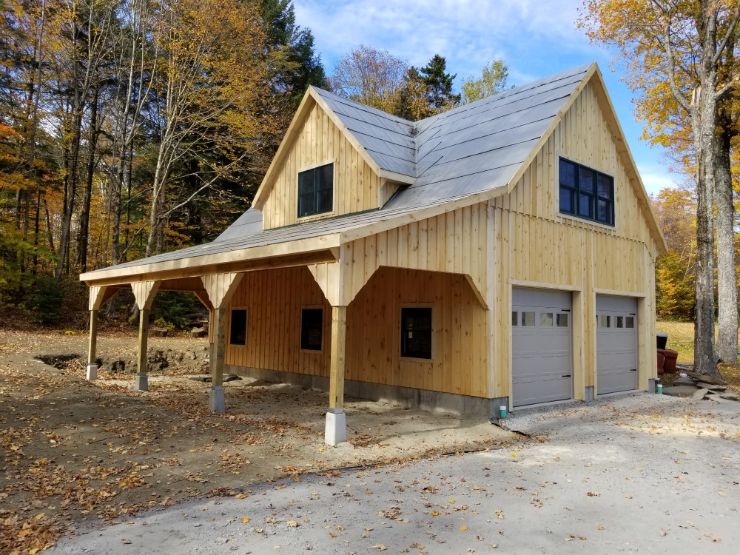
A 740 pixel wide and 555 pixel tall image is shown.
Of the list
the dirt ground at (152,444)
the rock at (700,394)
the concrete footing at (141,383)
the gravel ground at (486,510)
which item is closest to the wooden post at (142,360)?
the concrete footing at (141,383)

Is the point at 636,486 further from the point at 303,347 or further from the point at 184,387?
the point at 184,387

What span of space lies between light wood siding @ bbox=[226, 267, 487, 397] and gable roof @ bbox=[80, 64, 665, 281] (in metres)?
1.67

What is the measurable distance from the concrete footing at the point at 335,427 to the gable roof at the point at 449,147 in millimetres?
2863

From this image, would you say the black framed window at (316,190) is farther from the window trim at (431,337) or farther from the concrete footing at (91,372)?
the concrete footing at (91,372)

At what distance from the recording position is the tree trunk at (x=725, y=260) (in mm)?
18719

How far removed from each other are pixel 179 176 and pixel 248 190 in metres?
3.63

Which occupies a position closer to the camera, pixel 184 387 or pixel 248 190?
pixel 184 387

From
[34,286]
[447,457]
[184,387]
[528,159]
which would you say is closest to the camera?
[447,457]

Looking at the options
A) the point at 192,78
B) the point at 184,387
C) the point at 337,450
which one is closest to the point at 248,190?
the point at 192,78

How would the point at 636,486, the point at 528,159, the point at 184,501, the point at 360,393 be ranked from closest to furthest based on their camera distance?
the point at 184,501 < the point at 636,486 < the point at 528,159 < the point at 360,393

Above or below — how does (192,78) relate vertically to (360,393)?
above

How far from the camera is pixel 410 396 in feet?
35.2

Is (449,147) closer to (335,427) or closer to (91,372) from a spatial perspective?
(335,427)

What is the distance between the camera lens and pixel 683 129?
2206cm
